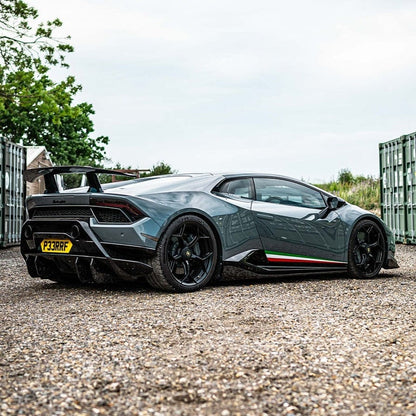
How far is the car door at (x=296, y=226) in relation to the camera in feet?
23.5

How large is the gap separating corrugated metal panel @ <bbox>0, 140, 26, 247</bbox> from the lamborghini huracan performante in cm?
899

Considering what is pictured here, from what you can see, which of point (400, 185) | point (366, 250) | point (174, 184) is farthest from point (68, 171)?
point (400, 185)

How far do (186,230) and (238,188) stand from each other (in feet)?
3.09

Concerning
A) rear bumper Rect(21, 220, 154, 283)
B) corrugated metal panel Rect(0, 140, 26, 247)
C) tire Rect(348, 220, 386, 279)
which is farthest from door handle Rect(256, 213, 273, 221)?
corrugated metal panel Rect(0, 140, 26, 247)

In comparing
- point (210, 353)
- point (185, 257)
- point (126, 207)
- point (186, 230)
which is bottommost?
point (210, 353)

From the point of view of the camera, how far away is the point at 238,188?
7168 mm

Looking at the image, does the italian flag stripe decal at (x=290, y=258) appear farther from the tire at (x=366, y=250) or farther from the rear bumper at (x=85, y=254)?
the rear bumper at (x=85, y=254)

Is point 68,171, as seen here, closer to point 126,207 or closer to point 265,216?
point 126,207

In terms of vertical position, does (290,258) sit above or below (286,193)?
below

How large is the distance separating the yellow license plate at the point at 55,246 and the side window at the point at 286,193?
2.18 meters

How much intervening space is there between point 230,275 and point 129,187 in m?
1.44

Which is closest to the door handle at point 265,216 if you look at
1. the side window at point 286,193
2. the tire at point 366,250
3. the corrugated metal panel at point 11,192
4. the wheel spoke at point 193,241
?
the side window at point 286,193

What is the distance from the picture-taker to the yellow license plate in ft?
21.0

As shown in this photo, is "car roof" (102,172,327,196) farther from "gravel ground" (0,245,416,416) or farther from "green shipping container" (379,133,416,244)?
"green shipping container" (379,133,416,244)
